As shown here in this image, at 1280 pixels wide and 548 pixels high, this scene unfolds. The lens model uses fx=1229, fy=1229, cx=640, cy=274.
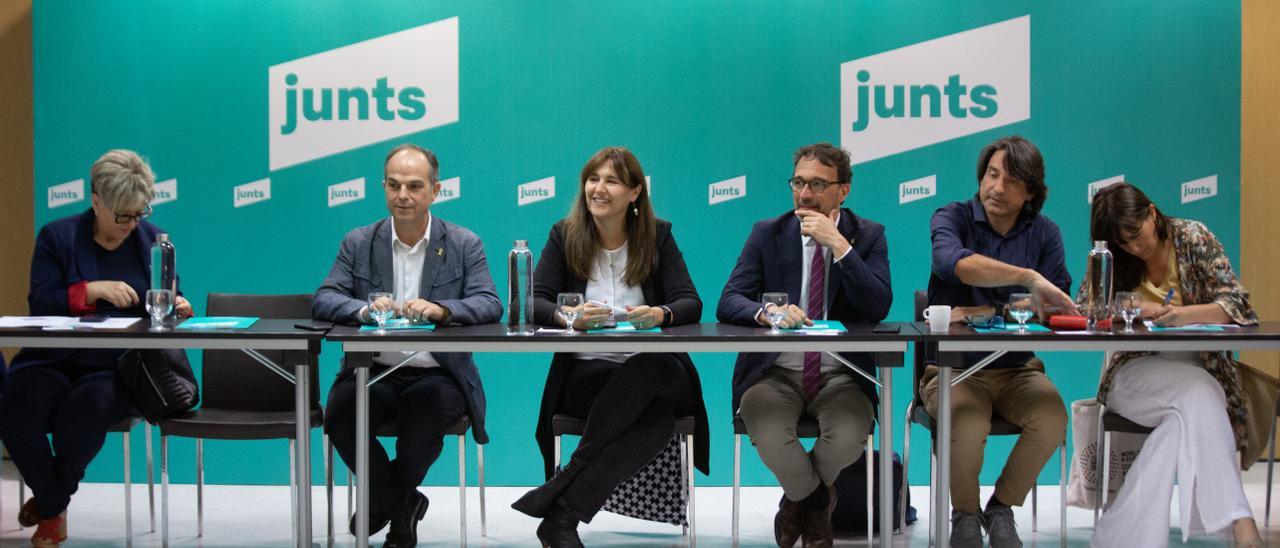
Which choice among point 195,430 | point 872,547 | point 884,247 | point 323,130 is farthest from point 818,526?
point 323,130

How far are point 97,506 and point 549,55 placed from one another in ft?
8.06

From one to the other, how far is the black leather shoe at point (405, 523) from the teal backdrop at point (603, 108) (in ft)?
4.38

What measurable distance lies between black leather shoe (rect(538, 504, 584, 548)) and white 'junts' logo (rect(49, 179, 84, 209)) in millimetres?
2598

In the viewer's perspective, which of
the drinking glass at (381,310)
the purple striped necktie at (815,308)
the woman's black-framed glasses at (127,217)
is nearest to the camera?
the drinking glass at (381,310)

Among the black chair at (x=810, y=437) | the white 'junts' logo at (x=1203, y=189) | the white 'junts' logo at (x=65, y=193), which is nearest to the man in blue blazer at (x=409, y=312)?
the black chair at (x=810, y=437)

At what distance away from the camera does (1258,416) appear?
3.88 meters

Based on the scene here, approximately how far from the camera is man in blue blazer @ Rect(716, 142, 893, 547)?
371 centimetres

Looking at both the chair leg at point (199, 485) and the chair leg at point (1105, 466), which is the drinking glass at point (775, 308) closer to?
the chair leg at point (1105, 466)

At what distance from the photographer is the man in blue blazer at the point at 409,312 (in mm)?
3742

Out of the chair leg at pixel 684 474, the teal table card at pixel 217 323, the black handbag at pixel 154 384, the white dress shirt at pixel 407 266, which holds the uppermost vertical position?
the white dress shirt at pixel 407 266

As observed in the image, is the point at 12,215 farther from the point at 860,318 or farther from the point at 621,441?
the point at 860,318

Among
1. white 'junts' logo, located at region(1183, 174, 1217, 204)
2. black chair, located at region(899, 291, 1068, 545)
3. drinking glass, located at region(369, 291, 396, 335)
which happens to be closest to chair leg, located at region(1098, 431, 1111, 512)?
black chair, located at region(899, 291, 1068, 545)

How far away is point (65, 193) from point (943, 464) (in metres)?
3.61

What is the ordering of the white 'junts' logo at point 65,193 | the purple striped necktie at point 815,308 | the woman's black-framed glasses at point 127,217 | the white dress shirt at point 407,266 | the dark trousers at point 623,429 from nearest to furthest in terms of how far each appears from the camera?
the dark trousers at point 623,429
the purple striped necktie at point 815,308
the woman's black-framed glasses at point 127,217
the white dress shirt at point 407,266
the white 'junts' logo at point 65,193
